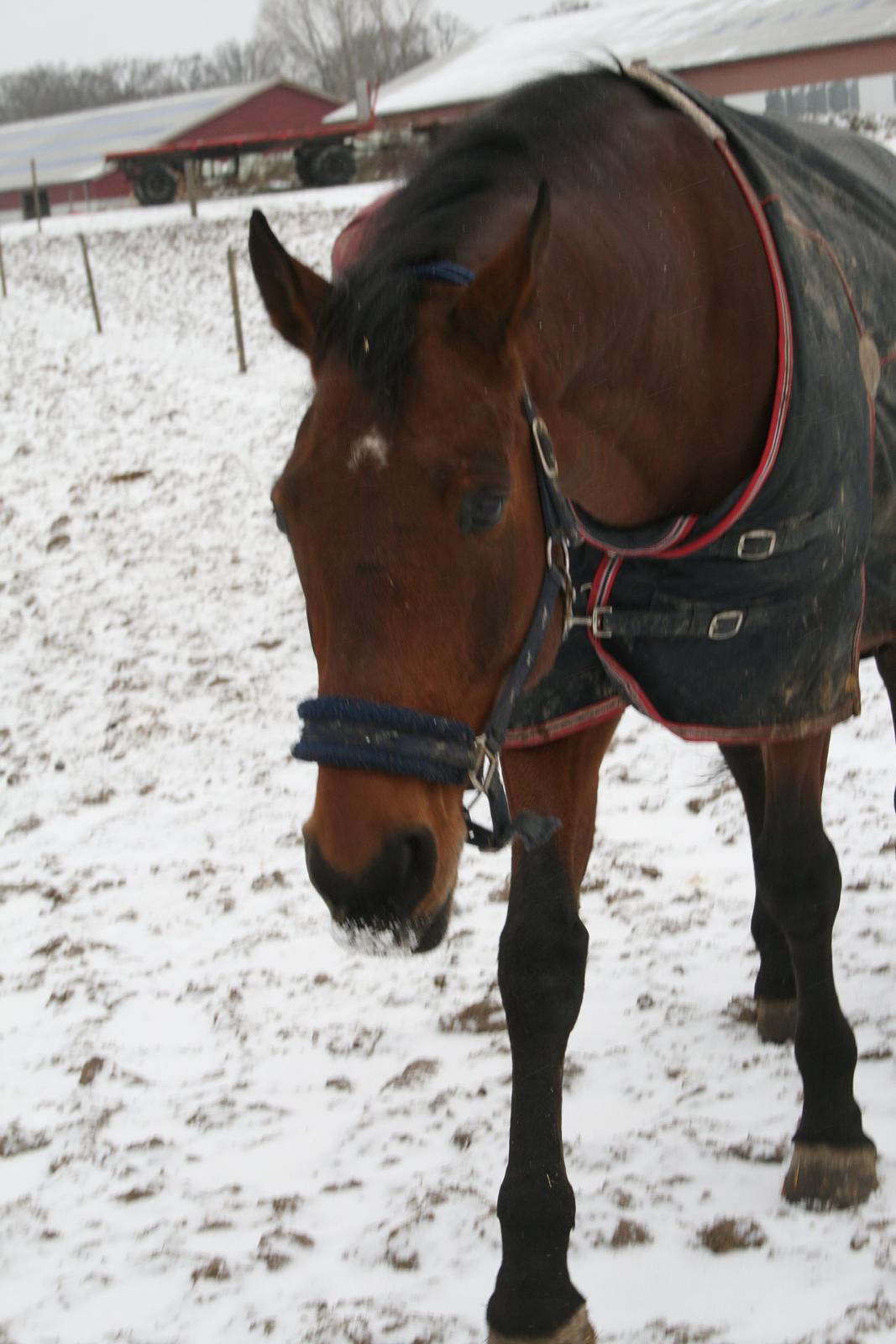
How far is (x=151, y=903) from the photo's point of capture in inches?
185

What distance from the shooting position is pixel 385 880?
1.71m

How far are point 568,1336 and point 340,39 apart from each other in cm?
6945

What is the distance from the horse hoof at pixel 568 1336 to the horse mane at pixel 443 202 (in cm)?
169

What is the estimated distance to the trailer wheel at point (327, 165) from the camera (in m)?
27.0

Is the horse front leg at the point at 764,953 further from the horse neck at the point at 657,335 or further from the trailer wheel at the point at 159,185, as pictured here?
the trailer wheel at the point at 159,185

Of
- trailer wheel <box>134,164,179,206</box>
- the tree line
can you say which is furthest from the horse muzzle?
the tree line

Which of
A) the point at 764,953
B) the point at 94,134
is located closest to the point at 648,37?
the point at 94,134

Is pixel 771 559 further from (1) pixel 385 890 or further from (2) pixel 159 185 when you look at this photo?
(2) pixel 159 185

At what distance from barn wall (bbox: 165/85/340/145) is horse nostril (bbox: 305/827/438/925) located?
41.1 metres

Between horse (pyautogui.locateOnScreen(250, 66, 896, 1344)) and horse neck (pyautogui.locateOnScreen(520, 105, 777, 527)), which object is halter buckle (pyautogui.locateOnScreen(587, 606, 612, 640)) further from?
horse neck (pyautogui.locateOnScreen(520, 105, 777, 527))

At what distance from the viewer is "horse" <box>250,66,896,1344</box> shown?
1.75m

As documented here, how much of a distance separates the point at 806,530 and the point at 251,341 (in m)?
13.1

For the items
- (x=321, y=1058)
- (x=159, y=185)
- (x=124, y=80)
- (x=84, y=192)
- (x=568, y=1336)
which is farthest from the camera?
(x=124, y=80)

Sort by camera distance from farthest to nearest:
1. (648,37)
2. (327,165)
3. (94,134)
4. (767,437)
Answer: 1. (94,134)
2. (648,37)
3. (327,165)
4. (767,437)
